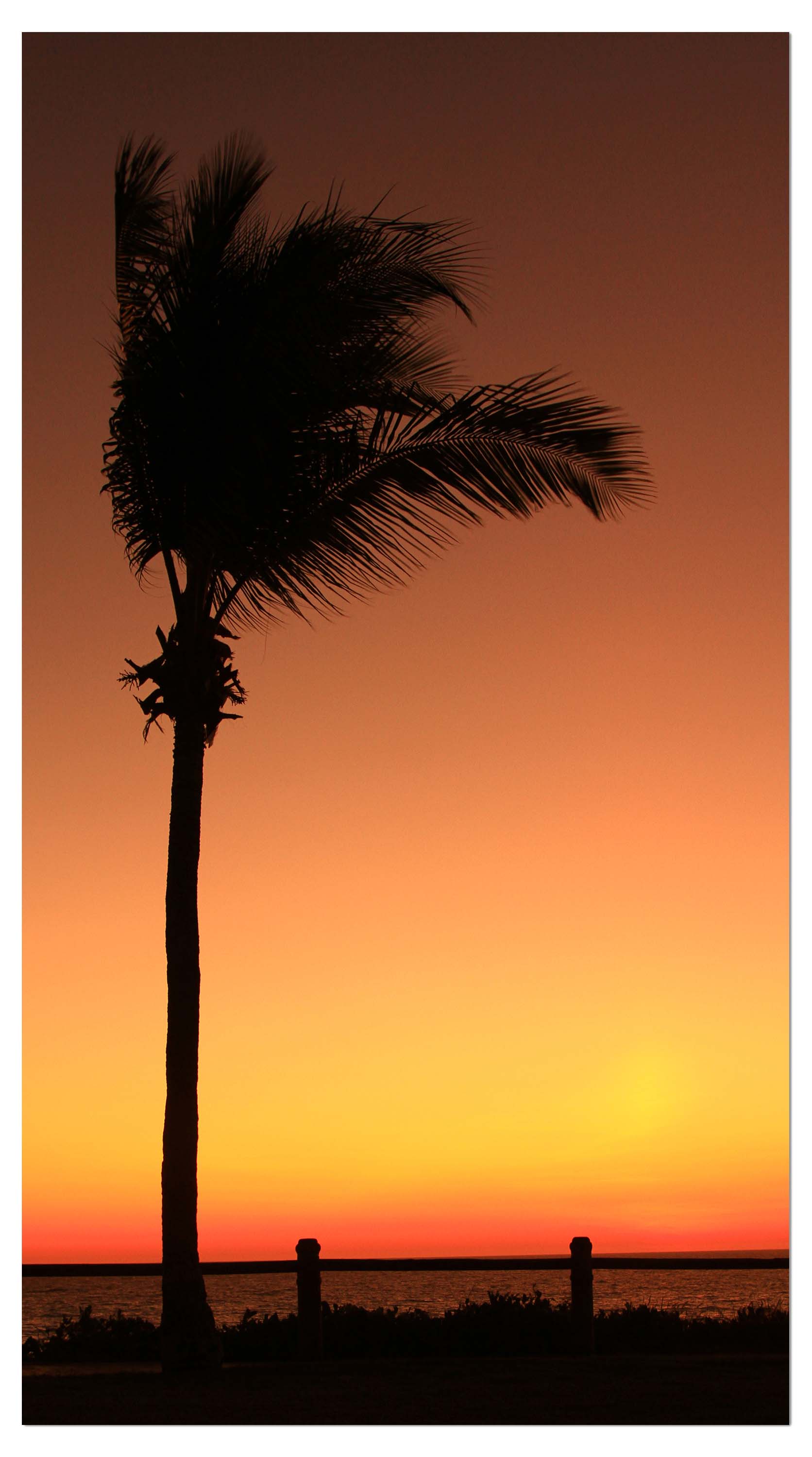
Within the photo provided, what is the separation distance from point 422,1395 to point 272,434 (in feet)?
19.3

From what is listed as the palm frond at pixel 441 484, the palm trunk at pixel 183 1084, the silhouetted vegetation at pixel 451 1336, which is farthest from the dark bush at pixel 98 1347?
the palm frond at pixel 441 484

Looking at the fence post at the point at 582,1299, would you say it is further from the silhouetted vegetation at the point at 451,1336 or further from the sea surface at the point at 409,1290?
the sea surface at the point at 409,1290

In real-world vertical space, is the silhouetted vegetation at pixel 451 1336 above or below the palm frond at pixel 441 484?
below

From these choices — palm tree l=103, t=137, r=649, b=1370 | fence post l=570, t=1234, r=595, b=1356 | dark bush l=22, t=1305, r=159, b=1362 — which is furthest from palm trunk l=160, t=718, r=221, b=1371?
fence post l=570, t=1234, r=595, b=1356

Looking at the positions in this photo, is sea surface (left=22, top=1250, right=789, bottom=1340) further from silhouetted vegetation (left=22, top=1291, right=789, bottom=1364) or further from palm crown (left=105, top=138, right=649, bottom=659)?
palm crown (left=105, top=138, right=649, bottom=659)

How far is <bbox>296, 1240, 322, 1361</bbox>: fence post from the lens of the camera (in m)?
9.58

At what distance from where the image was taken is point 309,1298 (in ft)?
32.0

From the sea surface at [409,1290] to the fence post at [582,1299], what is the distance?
24630mm

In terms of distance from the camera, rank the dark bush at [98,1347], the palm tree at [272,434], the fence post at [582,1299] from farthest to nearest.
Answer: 1. the fence post at [582,1299]
2. the dark bush at [98,1347]
3. the palm tree at [272,434]

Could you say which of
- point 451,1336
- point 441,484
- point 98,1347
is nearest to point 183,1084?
point 98,1347

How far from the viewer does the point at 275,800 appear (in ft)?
36.5

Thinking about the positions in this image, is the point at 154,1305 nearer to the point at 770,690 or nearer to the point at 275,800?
the point at 275,800

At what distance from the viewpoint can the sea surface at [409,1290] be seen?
128 feet

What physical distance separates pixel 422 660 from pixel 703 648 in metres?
2.33
